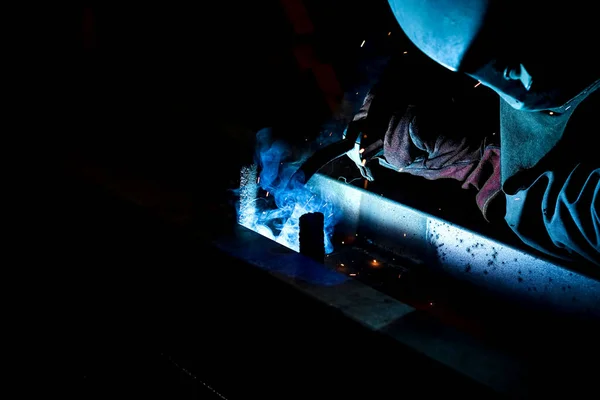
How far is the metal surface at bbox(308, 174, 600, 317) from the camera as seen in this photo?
2.66 meters

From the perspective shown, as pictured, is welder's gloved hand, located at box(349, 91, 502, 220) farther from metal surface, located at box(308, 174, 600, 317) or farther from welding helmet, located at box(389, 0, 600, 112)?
welding helmet, located at box(389, 0, 600, 112)

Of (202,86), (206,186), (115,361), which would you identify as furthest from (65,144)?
(202,86)

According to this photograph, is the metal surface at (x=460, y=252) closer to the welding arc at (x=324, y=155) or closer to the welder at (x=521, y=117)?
the welder at (x=521, y=117)

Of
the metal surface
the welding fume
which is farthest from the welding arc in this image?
the metal surface

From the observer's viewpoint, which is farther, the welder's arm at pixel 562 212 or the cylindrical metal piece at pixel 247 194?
the cylindrical metal piece at pixel 247 194

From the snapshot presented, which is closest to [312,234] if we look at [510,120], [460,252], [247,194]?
[247,194]

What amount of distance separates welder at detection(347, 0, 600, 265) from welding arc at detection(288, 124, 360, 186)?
Answer: 15cm

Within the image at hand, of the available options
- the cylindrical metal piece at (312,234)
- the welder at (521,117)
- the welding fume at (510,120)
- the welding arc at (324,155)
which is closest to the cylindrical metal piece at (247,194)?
the welding arc at (324,155)

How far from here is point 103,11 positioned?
730 centimetres

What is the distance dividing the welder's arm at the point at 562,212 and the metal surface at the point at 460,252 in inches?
11.8

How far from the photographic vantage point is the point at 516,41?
5.20ft

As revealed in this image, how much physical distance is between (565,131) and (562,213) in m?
0.43

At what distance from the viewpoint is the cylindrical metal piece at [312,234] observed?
2814 millimetres

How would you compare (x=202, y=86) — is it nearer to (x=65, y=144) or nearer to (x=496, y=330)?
(x=65, y=144)
